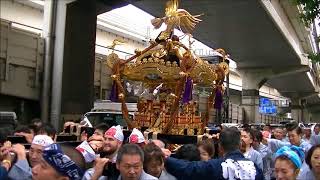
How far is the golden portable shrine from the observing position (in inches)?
341

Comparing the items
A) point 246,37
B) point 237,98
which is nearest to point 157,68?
point 246,37

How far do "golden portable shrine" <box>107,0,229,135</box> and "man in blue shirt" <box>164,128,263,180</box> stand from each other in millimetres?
3929

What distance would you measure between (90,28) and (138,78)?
934 centimetres

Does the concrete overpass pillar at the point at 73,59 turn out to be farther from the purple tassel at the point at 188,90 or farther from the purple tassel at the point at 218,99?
the purple tassel at the point at 188,90

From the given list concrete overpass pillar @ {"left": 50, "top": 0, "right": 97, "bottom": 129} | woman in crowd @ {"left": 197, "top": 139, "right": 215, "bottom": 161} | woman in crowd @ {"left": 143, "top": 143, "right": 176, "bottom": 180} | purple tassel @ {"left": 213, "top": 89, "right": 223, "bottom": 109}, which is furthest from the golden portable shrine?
concrete overpass pillar @ {"left": 50, "top": 0, "right": 97, "bottom": 129}

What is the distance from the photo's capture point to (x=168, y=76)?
355 inches

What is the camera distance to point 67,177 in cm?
289

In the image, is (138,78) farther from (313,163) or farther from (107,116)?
(313,163)

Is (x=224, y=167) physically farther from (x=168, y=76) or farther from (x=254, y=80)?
(x=254, y=80)

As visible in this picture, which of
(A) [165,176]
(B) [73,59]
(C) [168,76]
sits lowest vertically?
(A) [165,176]

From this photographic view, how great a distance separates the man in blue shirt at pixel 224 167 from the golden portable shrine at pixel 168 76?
3.93 m

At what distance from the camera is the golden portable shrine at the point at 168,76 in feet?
28.4

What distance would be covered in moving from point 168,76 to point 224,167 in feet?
15.7

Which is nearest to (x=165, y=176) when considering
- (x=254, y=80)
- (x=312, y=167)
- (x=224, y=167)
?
(x=224, y=167)
